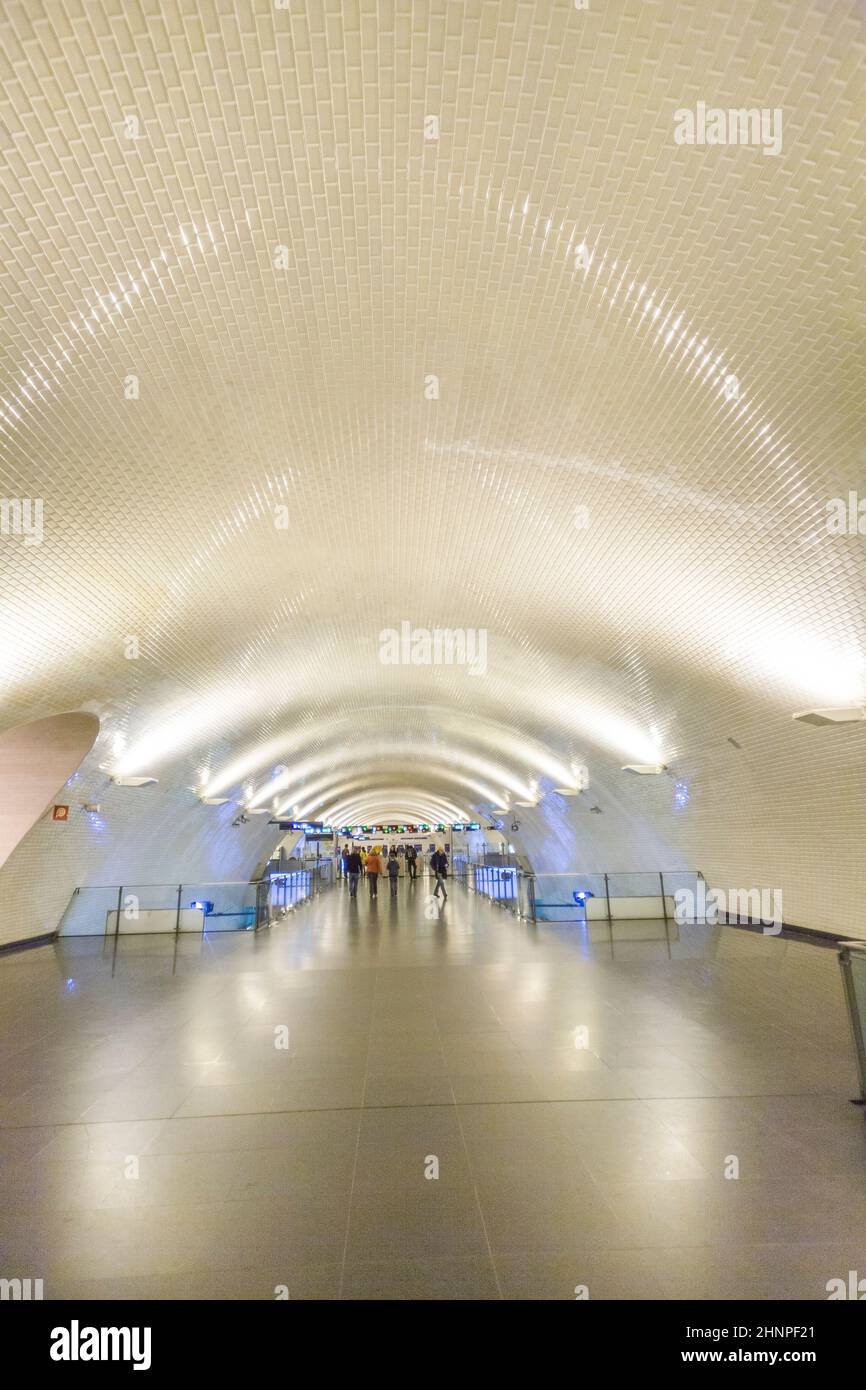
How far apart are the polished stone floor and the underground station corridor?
0.11 ft

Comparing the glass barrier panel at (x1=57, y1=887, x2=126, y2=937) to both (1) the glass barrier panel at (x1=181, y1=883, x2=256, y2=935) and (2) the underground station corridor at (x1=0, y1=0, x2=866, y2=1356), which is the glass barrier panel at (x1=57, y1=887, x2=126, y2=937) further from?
(2) the underground station corridor at (x1=0, y1=0, x2=866, y2=1356)

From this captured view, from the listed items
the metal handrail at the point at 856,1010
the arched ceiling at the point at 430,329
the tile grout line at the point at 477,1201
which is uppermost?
the arched ceiling at the point at 430,329

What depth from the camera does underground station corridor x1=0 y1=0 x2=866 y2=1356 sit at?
3252mm

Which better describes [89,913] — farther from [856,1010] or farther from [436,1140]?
[856,1010]

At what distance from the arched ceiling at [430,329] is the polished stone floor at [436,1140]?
376 cm

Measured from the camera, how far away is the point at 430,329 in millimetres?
5070

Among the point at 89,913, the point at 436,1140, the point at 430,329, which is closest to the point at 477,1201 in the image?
the point at 436,1140

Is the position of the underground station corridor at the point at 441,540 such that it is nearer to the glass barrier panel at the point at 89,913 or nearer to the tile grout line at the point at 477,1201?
the tile grout line at the point at 477,1201

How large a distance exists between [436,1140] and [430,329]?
5.03m

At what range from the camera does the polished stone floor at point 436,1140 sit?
3209mm

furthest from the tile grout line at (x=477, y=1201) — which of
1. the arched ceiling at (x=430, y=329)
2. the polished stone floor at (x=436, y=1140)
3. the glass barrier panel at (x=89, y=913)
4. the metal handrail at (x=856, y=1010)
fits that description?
the glass barrier panel at (x=89, y=913)

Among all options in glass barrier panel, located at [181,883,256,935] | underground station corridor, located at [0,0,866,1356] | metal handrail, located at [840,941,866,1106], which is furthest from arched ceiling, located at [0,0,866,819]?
glass barrier panel, located at [181,883,256,935]

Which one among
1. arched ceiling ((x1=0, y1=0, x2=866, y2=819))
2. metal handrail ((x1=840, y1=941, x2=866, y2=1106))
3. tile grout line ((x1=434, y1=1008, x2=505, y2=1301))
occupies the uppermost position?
arched ceiling ((x1=0, y1=0, x2=866, y2=819))
